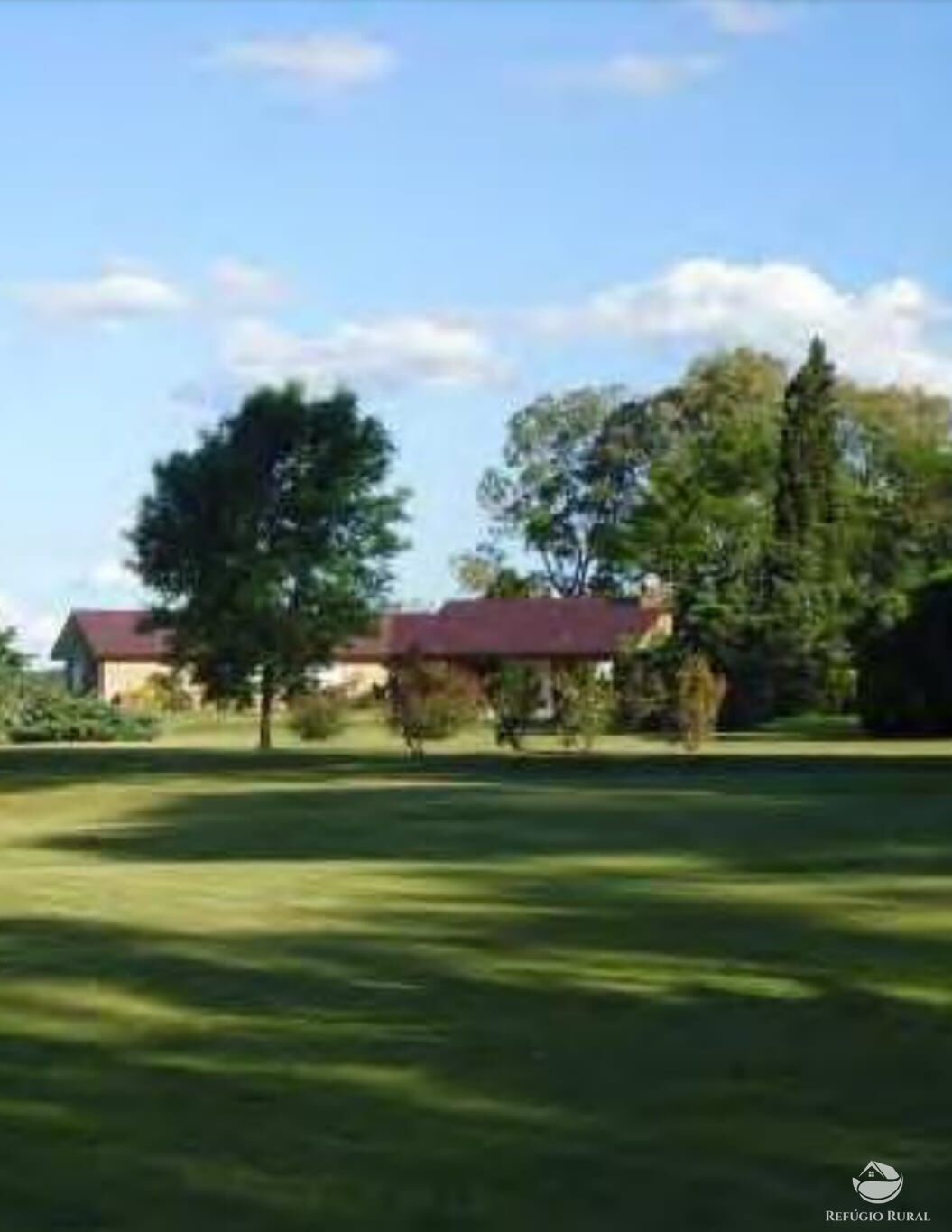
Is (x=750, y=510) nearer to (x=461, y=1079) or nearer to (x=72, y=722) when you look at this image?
(x=72, y=722)

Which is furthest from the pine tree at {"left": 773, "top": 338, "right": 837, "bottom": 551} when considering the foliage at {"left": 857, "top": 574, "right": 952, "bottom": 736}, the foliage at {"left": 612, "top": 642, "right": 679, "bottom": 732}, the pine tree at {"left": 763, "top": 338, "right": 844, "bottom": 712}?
the foliage at {"left": 612, "top": 642, "right": 679, "bottom": 732}

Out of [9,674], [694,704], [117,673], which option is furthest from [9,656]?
[117,673]

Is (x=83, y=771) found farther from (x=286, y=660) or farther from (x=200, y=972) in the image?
(x=200, y=972)

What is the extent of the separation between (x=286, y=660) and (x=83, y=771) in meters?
13.3

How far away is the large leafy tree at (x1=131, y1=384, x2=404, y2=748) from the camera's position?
5444cm

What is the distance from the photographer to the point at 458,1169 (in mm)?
7828

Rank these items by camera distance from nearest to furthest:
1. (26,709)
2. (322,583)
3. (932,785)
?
(932,785) < (322,583) < (26,709)

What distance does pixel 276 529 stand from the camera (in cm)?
5497

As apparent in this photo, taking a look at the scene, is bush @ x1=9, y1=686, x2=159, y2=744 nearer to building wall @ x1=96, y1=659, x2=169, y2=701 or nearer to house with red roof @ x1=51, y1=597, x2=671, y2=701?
house with red roof @ x1=51, y1=597, x2=671, y2=701

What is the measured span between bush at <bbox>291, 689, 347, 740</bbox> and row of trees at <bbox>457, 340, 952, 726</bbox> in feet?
57.2

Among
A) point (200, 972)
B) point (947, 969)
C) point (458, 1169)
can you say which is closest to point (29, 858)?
point (200, 972)

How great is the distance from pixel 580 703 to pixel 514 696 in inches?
87.5

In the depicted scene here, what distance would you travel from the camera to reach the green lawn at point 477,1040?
7.56 metres

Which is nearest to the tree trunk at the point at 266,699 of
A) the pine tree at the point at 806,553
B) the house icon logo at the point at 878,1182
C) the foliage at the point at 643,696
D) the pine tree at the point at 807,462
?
the foliage at the point at 643,696
